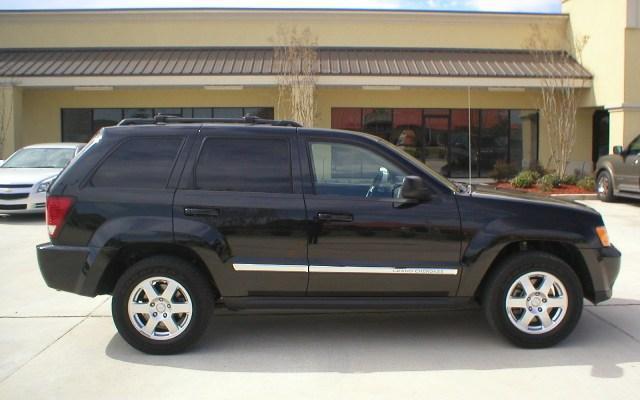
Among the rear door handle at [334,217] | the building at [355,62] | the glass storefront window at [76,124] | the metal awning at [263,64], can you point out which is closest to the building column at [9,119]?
the building at [355,62]

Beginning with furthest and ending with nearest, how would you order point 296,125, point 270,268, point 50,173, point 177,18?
point 177,18, point 50,173, point 296,125, point 270,268

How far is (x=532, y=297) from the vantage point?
4941mm

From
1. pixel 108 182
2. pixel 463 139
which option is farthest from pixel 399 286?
pixel 463 139

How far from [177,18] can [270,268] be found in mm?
18004

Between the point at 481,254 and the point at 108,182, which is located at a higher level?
the point at 108,182

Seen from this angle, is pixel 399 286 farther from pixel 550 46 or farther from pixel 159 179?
pixel 550 46

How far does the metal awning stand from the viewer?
18750 millimetres

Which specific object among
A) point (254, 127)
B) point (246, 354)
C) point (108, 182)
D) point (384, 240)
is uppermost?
point (254, 127)

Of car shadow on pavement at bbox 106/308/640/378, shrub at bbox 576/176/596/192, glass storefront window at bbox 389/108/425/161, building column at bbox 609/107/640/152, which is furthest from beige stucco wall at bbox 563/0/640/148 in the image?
car shadow on pavement at bbox 106/308/640/378

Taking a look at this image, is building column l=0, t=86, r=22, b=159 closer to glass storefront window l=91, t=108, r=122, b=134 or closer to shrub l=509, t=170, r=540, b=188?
glass storefront window l=91, t=108, r=122, b=134

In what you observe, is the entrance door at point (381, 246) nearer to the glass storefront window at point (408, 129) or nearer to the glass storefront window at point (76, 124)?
the glass storefront window at point (408, 129)

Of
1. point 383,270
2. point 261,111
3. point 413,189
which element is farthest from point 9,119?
point 413,189

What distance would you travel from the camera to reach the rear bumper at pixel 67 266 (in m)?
4.80

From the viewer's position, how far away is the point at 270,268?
4836mm
